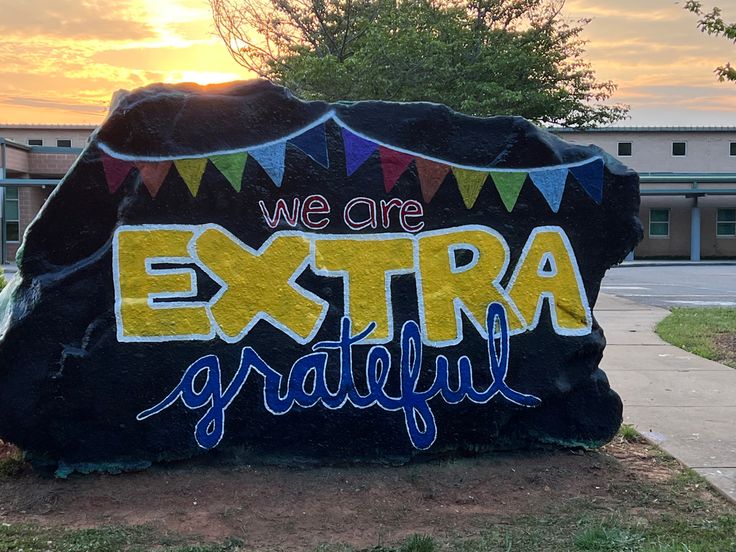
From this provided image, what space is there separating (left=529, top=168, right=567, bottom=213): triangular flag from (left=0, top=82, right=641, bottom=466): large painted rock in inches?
0.6

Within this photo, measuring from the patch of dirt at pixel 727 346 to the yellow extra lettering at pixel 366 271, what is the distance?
17.1 feet

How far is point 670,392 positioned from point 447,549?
4070 mm

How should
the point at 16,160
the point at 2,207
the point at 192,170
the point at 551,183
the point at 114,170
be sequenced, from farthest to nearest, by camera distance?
the point at 16,160 → the point at 2,207 → the point at 551,183 → the point at 192,170 → the point at 114,170

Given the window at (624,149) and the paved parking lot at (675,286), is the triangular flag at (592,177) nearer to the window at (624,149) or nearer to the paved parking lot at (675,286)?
the paved parking lot at (675,286)

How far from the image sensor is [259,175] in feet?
15.7

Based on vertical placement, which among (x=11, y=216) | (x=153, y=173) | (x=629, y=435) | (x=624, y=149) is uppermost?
(x=624, y=149)

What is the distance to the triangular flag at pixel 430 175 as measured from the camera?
496 cm

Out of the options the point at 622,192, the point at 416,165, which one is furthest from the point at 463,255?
the point at 622,192

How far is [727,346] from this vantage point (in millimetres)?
9523

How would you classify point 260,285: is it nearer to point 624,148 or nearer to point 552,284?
point 552,284

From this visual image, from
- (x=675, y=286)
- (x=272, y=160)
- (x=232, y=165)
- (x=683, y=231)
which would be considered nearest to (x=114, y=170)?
(x=232, y=165)

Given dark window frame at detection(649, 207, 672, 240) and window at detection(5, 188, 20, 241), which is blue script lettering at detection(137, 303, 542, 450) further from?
dark window frame at detection(649, 207, 672, 240)

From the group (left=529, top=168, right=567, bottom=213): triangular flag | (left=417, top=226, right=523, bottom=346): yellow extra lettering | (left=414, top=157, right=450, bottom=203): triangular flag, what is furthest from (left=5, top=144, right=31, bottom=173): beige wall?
(left=529, top=168, right=567, bottom=213): triangular flag

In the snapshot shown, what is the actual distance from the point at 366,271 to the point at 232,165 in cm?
105
